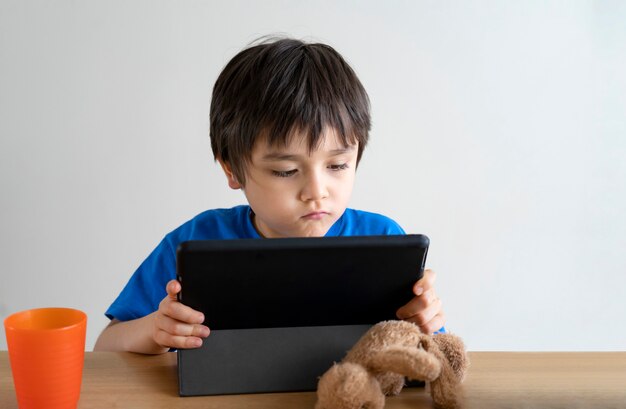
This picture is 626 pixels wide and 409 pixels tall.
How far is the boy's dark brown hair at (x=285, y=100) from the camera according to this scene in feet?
3.42

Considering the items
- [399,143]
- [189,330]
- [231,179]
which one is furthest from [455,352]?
[399,143]

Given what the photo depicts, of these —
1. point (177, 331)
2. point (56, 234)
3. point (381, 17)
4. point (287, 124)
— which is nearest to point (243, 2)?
point (381, 17)

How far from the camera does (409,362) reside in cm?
66

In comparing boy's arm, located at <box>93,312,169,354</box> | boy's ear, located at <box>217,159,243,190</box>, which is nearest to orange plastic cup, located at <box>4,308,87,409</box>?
boy's arm, located at <box>93,312,169,354</box>

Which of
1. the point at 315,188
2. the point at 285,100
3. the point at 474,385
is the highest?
the point at 285,100

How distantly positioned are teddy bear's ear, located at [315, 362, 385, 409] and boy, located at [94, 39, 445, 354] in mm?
244

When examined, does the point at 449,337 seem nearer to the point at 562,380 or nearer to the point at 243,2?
the point at 562,380

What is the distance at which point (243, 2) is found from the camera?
189 cm

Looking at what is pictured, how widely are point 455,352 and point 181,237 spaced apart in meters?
0.65

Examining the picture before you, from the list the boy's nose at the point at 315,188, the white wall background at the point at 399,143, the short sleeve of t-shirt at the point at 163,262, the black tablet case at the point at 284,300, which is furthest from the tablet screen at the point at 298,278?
the white wall background at the point at 399,143

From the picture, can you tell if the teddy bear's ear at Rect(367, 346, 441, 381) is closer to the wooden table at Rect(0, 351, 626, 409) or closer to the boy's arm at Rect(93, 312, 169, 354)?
the wooden table at Rect(0, 351, 626, 409)

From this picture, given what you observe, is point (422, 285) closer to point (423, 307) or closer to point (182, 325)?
point (423, 307)

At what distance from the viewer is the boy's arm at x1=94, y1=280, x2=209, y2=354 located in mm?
775

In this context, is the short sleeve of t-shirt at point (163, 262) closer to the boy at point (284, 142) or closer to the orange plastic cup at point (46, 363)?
the boy at point (284, 142)
